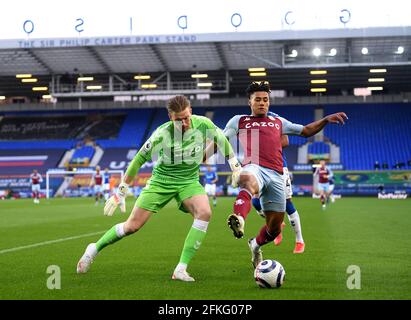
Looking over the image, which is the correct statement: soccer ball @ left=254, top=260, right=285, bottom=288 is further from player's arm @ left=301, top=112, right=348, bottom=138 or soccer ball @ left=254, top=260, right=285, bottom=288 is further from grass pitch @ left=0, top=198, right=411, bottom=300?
player's arm @ left=301, top=112, right=348, bottom=138

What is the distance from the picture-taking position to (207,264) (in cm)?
1002

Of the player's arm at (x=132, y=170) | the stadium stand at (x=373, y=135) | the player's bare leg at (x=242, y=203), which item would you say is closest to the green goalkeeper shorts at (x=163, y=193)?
the player's arm at (x=132, y=170)

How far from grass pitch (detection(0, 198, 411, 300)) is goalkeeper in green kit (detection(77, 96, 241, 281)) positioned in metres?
0.72

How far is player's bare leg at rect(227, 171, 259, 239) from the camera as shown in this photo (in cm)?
731

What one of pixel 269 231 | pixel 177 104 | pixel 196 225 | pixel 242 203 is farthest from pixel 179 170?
pixel 269 231

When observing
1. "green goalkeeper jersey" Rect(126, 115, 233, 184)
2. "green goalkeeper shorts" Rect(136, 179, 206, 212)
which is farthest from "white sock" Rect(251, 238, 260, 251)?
"green goalkeeper jersey" Rect(126, 115, 233, 184)

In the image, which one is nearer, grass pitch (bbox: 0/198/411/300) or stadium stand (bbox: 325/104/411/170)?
grass pitch (bbox: 0/198/411/300)

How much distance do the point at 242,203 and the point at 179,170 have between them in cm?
130

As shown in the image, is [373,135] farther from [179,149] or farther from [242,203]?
[242,203]

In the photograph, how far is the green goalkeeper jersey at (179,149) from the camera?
8594 mm

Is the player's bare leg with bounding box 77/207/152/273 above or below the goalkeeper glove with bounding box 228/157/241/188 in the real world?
below

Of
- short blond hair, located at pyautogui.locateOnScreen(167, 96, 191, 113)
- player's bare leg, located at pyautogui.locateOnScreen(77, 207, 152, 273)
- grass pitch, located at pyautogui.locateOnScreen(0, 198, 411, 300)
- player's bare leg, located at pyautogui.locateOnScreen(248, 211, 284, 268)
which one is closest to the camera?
grass pitch, located at pyautogui.locateOnScreen(0, 198, 411, 300)

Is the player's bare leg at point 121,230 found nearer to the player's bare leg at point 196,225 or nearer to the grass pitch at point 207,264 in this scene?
the grass pitch at point 207,264

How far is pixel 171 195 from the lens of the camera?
8.66 metres
